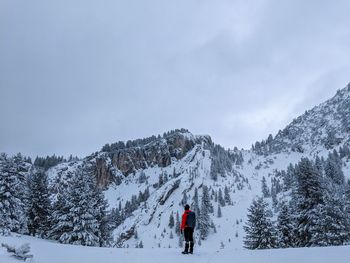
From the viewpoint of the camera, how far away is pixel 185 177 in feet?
334

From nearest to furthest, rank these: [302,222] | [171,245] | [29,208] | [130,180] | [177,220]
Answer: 1. [302,222]
2. [29,208]
3. [171,245]
4. [177,220]
5. [130,180]

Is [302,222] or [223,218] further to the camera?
[223,218]

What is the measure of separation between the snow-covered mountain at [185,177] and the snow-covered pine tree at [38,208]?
9.26m

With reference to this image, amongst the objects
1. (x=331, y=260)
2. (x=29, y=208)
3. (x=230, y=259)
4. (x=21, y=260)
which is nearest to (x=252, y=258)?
(x=230, y=259)

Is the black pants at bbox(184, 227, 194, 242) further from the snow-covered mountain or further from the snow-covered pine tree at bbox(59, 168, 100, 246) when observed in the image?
the snow-covered mountain

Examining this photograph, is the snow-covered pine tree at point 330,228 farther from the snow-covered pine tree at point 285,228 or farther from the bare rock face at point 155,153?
the bare rock face at point 155,153

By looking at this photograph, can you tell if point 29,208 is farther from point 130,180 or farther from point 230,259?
point 130,180

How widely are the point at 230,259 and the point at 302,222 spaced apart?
1851 centimetres

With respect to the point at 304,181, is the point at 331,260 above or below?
below

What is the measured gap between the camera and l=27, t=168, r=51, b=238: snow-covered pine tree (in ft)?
102

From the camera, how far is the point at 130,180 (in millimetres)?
134000

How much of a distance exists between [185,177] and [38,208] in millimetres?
73386

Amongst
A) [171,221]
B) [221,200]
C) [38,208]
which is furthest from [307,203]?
[221,200]

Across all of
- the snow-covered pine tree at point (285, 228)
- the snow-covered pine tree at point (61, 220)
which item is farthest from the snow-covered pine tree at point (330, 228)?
the snow-covered pine tree at point (61, 220)
